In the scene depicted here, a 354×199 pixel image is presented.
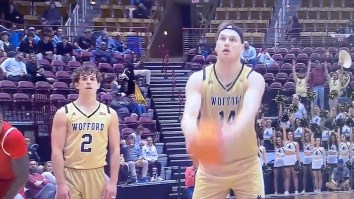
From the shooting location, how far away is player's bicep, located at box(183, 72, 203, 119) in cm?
569

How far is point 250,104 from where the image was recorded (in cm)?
574

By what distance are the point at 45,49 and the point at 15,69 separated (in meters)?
1.56

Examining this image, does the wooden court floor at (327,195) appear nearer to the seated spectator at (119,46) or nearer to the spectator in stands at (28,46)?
the seated spectator at (119,46)

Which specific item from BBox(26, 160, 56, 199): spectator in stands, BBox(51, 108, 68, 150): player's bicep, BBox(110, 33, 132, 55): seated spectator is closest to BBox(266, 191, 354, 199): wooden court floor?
BBox(26, 160, 56, 199): spectator in stands

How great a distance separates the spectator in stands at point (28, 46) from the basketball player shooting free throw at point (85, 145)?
954 centimetres

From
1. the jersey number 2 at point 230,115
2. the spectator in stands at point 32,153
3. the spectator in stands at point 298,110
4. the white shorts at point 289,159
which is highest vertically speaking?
the jersey number 2 at point 230,115

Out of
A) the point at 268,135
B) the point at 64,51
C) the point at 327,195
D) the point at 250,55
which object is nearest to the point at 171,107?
the point at 250,55

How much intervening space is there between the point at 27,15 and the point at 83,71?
51.3 ft

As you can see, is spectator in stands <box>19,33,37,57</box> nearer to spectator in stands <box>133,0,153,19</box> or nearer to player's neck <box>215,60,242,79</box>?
spectator in stands <box>133,0,153,19</box>

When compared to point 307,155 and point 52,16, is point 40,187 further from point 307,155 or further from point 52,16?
point 52,16

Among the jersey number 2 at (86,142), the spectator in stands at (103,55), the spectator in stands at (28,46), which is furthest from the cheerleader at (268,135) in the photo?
the jersey number 2 at (86,142)

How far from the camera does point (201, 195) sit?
6191 millimetres

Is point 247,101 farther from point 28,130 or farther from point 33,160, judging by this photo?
point 28,130

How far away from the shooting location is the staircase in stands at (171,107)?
17.0 meters
